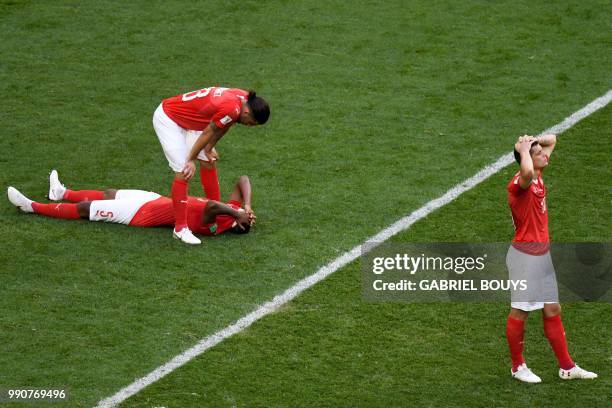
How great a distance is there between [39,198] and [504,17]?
22.4 ft

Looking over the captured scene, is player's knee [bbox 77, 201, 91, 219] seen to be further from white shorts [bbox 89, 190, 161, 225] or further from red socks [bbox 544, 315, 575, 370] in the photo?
red socks [bbox 544, 315, 575, 370]

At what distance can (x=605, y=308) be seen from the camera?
8.70 meters

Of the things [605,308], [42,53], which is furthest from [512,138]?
[42,53]

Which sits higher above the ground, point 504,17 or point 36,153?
point 504,17

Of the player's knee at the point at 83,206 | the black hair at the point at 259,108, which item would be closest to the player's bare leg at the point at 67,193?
the player's knee at the point at 83,206

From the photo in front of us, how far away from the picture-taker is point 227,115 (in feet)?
30.4

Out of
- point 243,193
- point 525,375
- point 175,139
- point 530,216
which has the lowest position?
point 243,193

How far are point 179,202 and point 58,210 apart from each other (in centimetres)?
115

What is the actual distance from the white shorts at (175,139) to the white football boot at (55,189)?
3.43 ft

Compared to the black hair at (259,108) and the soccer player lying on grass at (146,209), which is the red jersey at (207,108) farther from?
the soccer player lying on grass at (146,209)

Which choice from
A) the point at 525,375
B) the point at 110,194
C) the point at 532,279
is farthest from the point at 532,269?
the point at 110,194

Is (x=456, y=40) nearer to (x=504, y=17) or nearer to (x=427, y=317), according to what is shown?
(x=504, y=17)

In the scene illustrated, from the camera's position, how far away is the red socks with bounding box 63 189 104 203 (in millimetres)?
10016

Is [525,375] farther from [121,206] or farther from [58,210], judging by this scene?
[58,210]
